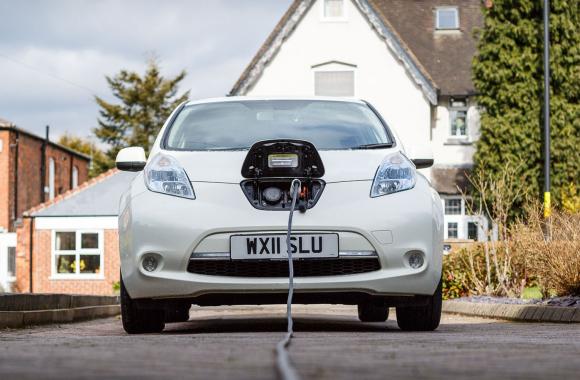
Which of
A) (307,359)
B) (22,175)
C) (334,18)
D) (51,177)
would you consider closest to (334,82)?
(334,18)

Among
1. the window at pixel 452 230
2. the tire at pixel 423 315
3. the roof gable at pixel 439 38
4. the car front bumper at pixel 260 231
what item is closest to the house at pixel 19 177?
the window at pixel 452 230

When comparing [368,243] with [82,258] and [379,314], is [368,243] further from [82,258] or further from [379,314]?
[82,258]

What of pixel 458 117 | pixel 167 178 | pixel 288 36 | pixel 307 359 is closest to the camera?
pixel 307 359

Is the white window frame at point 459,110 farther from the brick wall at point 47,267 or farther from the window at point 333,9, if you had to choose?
the brick wall at point 47,267

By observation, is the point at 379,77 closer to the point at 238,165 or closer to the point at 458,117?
the point at 458,117

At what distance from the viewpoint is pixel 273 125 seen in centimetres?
769

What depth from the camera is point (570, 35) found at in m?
32.9

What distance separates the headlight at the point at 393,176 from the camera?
6.89m

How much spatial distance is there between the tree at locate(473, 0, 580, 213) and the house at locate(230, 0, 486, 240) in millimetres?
2265

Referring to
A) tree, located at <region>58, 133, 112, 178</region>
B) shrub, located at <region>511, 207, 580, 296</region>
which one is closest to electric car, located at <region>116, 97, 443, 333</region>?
shrub, located at <region>511, 207, 580, 296</region>

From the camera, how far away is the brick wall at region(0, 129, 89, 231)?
46688 millimetres

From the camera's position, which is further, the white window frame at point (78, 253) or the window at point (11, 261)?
the window at point (11, 261)

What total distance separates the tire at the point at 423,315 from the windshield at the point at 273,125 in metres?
1.12

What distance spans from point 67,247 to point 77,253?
30.1 inches
